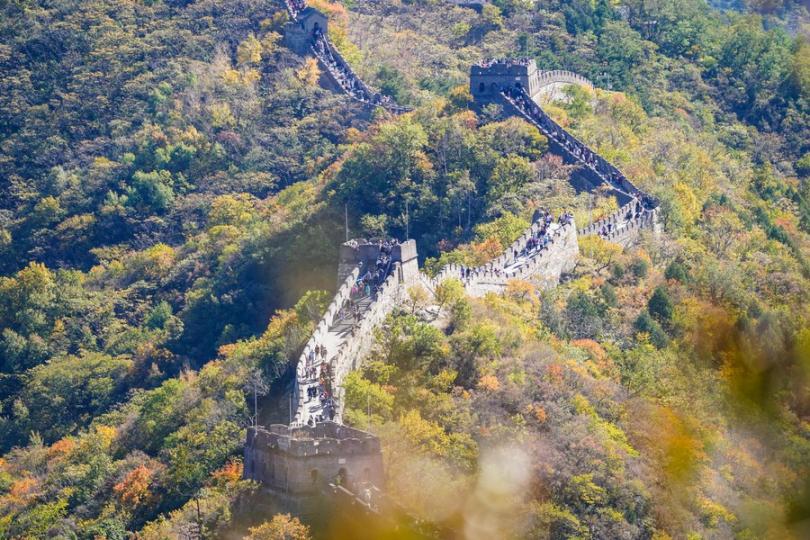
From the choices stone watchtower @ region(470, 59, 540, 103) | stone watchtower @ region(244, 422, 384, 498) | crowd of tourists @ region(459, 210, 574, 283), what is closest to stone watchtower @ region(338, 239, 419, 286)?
crowd of tourists @ region(459, 210, 574, 283)

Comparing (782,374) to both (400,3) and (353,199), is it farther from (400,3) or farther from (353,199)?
(400,3)

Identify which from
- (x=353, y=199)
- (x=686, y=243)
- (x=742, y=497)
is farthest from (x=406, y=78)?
(x=742, y=497)

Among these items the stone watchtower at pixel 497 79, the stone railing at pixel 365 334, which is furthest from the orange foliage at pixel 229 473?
the stone watchtower at pixel 497 79

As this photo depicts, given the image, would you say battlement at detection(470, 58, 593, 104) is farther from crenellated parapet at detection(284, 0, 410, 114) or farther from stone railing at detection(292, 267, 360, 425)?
stone railing at detection(292, 267, 360, 425)

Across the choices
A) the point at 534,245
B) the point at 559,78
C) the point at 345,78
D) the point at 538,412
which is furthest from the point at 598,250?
the point at 345,78

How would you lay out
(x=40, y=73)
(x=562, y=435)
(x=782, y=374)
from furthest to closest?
(x=40, y=73) < (x=562, y=435) < (x=782, y=374)

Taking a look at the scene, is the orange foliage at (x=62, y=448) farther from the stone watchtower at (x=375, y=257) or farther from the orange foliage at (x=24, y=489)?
the stone watchtower at (x=375, y=257)
